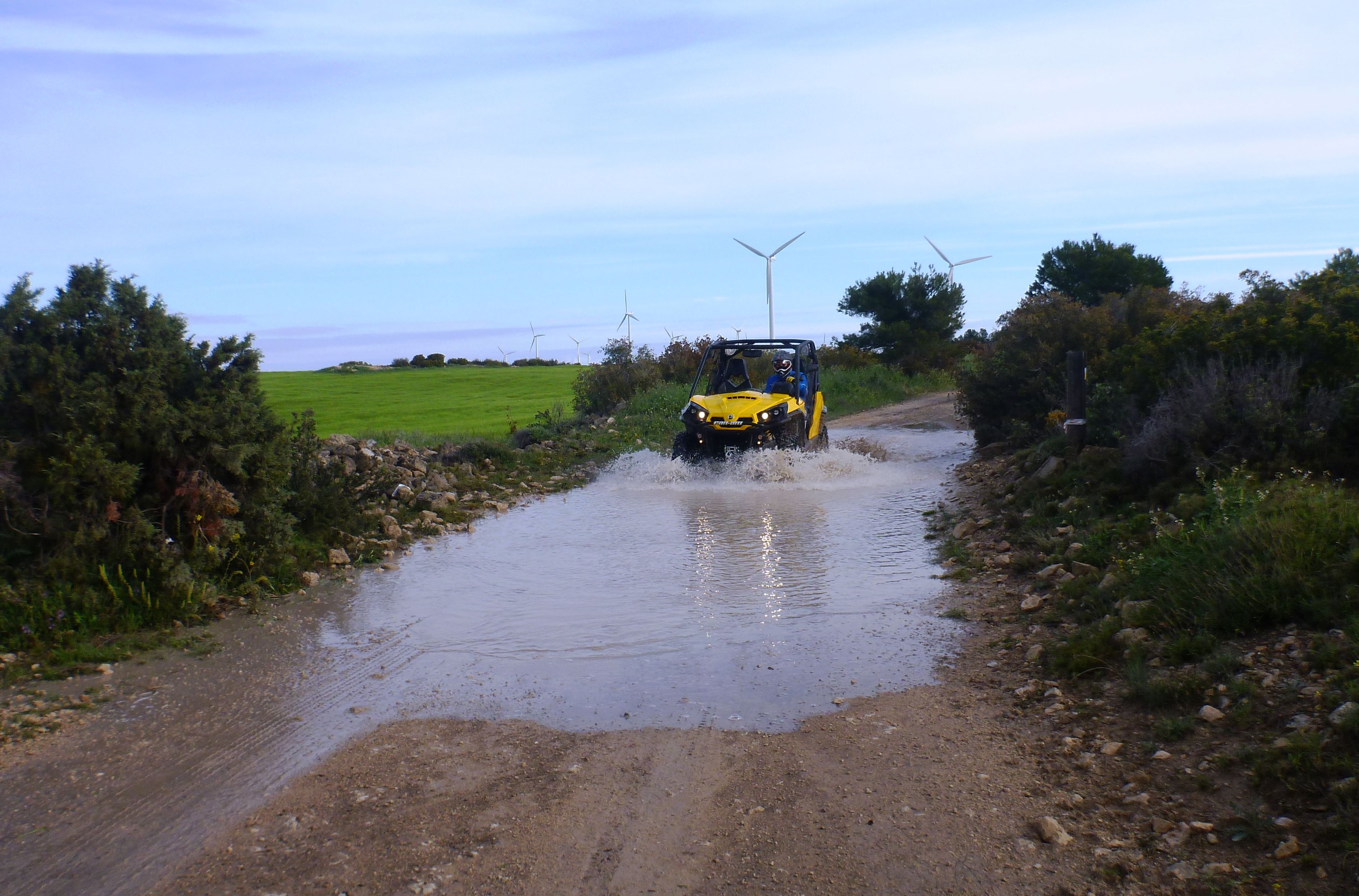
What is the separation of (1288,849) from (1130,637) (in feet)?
6.87

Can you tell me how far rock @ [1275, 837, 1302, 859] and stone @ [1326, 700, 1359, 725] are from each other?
2.44ft

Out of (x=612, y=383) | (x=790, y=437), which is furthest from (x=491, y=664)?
(x=612, y=383)

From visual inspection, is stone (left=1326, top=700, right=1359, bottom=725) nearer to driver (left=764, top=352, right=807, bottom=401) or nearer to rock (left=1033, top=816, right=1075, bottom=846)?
rock (left=1033, top=816, right=1075, bottom=846)

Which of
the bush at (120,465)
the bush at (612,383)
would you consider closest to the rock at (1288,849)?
the bush at (120,465)

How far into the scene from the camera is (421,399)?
117 feet

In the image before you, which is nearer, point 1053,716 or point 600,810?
point 600,810

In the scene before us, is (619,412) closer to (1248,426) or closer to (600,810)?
(1248,426)

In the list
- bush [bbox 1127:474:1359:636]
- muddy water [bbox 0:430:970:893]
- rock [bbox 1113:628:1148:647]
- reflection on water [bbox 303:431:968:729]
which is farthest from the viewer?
reflection on water [bbox 303:431:968:729]

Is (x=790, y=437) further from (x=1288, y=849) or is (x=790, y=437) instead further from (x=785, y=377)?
(x=1288, y=849)

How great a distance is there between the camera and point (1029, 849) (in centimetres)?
358

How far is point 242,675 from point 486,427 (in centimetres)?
1805

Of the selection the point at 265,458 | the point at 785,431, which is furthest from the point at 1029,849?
the point at 785,431

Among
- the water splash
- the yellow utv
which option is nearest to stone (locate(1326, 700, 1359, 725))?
the water splash

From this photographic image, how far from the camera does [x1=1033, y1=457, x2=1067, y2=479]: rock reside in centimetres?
1002
